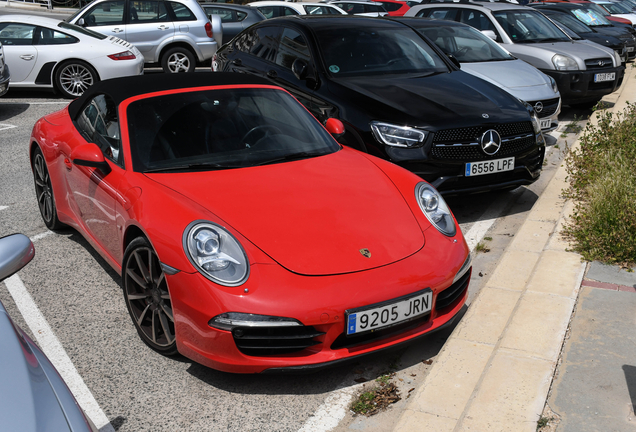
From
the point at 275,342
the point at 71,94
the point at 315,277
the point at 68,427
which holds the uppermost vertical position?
the point at 68,427

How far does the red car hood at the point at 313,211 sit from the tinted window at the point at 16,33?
882cm

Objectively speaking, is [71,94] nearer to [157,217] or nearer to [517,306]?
[157,217]

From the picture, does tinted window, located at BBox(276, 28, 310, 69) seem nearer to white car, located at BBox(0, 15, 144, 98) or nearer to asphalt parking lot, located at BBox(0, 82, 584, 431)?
asphalt parking lot, located at BBox(0, 82, 584, 431)

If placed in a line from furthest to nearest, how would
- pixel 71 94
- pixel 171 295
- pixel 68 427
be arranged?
pixel 71 94, pixel 171 295, pixel 68 427

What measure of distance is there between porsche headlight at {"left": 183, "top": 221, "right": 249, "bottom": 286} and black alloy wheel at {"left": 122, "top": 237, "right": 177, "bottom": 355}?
9.8 inches

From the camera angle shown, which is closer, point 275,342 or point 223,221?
point 275,342

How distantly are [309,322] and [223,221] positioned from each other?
75cm

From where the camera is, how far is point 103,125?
4562mm

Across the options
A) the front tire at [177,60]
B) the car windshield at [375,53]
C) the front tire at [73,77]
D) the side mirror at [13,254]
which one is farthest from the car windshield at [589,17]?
the side mirror at [13,254]

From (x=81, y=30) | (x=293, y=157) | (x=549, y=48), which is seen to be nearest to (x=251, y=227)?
(x=293, y=157)

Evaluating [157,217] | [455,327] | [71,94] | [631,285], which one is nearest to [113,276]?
[157,217]

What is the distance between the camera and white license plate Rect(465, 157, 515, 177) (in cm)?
549

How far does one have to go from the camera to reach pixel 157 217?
11.7ft

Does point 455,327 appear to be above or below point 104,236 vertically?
below
